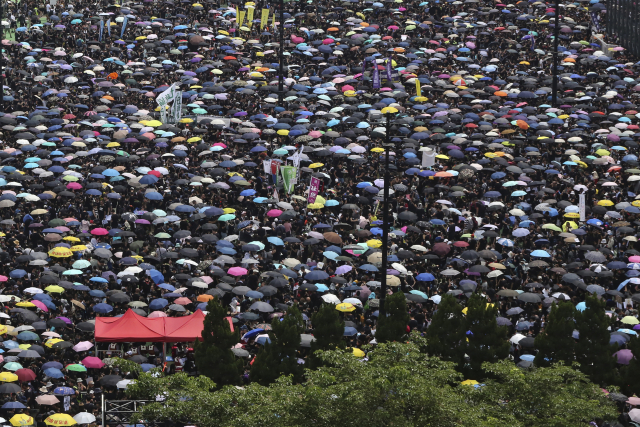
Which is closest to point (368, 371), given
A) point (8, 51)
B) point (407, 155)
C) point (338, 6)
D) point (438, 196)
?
point (438, 196)

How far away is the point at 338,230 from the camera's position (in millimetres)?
40062

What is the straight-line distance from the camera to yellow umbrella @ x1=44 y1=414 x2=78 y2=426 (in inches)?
1077

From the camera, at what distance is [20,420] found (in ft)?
89.1

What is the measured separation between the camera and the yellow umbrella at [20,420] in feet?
89.0

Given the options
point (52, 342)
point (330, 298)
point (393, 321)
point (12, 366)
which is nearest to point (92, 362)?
point (52, 342)

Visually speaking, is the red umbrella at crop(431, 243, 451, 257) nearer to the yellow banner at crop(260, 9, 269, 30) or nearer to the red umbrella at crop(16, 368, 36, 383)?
the red umbrella at crop(16, 368, 36, 383)

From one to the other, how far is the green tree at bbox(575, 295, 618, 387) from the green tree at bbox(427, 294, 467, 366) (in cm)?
303

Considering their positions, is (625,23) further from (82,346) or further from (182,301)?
(82,346)

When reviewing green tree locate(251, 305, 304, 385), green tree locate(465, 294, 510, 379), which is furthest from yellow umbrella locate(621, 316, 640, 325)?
green tree locate(251, 305, 304, 385)

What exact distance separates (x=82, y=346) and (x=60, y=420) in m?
A: 4.13

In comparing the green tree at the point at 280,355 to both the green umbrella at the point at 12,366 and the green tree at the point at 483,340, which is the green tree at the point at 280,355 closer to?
the green tree at the point at 483,340

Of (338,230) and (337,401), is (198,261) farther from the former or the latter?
(337,401)

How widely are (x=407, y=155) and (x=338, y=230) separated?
281 inches

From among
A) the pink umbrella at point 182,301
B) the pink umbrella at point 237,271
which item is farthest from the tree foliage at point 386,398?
the pink umbrella at point 237,271
